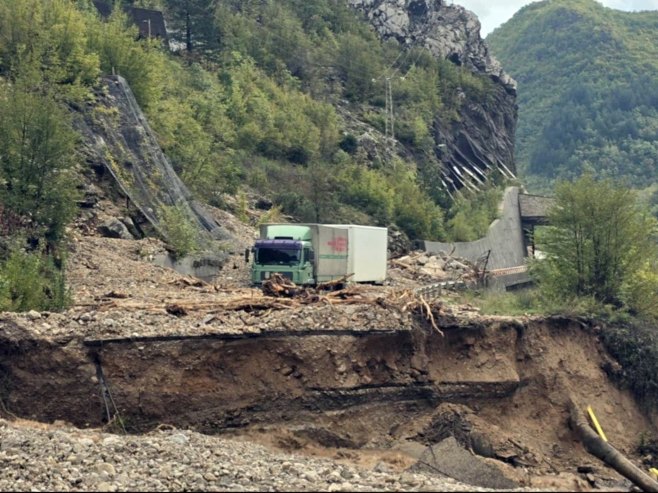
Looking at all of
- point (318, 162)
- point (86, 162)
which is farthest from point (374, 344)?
point (318, 162)

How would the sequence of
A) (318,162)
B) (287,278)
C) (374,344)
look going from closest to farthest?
(374,344), (287,278), (318,162)

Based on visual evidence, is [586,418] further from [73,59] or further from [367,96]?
[367,96]

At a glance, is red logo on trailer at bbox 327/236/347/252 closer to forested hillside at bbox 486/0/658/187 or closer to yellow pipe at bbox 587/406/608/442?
yellow pipe at bbox 587/406/608/442

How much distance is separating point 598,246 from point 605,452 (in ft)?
30.4

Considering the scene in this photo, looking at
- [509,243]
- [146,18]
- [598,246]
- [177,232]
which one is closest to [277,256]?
[177,232]

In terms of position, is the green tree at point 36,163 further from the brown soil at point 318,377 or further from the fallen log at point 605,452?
the fallen log at point 605,452

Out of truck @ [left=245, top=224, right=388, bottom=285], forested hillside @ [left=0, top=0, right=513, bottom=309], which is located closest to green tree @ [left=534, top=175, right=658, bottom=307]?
truck @ [left=245, top=224, right=388, bottom=285]

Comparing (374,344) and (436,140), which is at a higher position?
(436,140)

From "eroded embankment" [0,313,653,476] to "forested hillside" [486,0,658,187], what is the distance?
106 m

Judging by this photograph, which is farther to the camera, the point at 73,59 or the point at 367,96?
the point at 367,96

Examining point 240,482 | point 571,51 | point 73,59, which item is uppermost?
point 571,51

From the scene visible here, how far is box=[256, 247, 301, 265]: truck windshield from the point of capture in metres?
30.5

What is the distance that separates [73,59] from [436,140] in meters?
41.8

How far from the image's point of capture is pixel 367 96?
7450 centimetres
